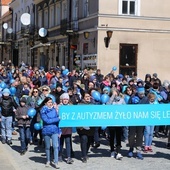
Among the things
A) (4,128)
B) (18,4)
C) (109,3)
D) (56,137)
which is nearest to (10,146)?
(4,128)

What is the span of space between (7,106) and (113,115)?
3.48 meters


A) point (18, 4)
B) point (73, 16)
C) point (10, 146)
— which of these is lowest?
point (10, 146)

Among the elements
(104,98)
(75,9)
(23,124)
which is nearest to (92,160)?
(23,124)

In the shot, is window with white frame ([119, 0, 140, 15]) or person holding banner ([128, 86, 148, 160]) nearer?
person holding banner ([128, 86, 148, 160])

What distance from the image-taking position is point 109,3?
2570 cm

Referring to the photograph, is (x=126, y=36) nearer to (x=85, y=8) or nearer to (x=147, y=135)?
(x=85, y=8)

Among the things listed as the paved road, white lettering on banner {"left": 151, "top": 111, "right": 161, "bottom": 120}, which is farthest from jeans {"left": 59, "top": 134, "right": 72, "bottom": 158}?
white lettering on banner {"left": 151, "top": 111, "right": 161, "bottom": 120}

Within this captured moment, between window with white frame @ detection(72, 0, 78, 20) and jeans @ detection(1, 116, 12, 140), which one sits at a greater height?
window with white frame @ detection(72, 0, 78, 20)

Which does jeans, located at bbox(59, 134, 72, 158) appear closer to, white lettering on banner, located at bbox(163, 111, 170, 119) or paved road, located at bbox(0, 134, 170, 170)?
paved road, located at bbox(0, 134, 170, 170)

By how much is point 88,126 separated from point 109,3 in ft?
52.3

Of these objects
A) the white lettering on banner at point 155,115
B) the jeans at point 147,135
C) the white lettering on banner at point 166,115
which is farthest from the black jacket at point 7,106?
the white lettering on banner at point 166,115

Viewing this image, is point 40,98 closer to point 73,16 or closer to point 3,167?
point 3,167

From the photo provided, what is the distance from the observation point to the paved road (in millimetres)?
10328

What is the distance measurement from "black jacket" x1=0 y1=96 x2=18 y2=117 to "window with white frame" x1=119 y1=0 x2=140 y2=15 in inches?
566
